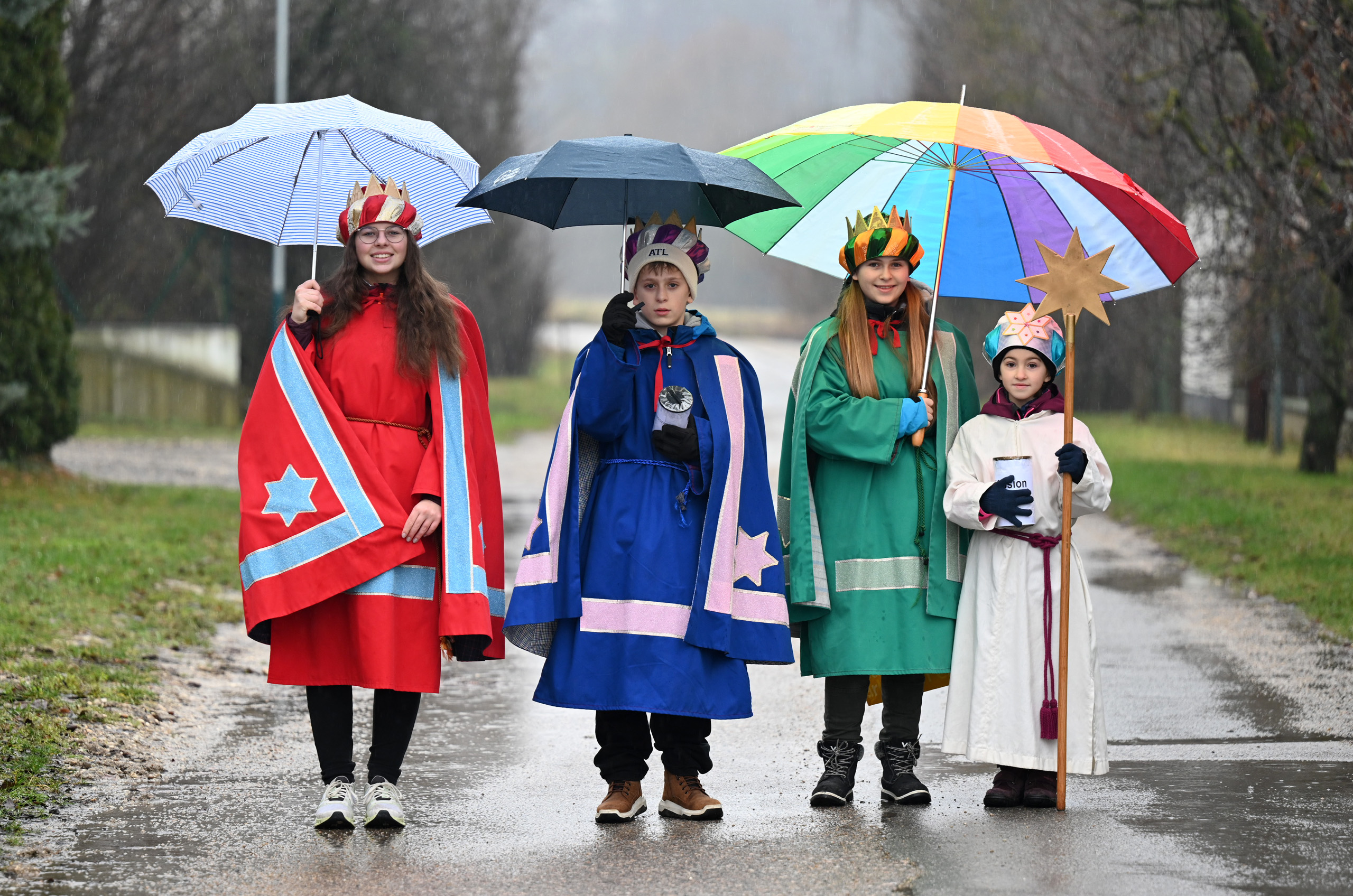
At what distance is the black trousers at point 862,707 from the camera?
221 inches

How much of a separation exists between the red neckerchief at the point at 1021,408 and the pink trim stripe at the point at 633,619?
1356 mm

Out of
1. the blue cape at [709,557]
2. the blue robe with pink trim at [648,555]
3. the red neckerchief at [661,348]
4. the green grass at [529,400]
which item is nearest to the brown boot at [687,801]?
the blue robe with pink trim at [648,555]

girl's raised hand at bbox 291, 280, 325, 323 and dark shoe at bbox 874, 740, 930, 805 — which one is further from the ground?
girl's raised hand at bbox 291, 280, 325, 323

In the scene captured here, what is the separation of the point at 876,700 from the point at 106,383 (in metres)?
22.0

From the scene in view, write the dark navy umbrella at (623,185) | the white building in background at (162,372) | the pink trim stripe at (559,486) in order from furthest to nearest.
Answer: the white building in background at (162,372)
the pink trim stripe at (559,486)
the dark navy umbrella at (623,185)

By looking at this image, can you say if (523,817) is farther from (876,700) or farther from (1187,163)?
(1187,163)

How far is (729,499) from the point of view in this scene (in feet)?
17.4

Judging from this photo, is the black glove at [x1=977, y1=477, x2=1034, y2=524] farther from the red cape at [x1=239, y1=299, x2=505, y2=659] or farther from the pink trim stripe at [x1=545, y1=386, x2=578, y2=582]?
the red cape at [x1=239, y1=299, x2=505, y2=659]

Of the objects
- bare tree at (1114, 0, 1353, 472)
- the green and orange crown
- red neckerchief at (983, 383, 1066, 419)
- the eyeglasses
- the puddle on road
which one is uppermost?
bare tree at (1114, 0, 1353, 472)

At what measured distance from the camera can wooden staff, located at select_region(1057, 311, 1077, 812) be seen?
5.39 m

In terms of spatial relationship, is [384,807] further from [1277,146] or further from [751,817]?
[1277,146]

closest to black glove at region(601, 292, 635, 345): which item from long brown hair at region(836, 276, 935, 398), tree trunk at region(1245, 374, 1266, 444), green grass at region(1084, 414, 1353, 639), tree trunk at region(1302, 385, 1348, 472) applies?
long brown hair at region(836, 276, 935, 398)

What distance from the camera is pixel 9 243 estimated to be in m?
14.0

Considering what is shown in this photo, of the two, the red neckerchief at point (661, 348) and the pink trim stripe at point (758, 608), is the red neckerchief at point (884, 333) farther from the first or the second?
the pink trim stripe at point (758, 608)
